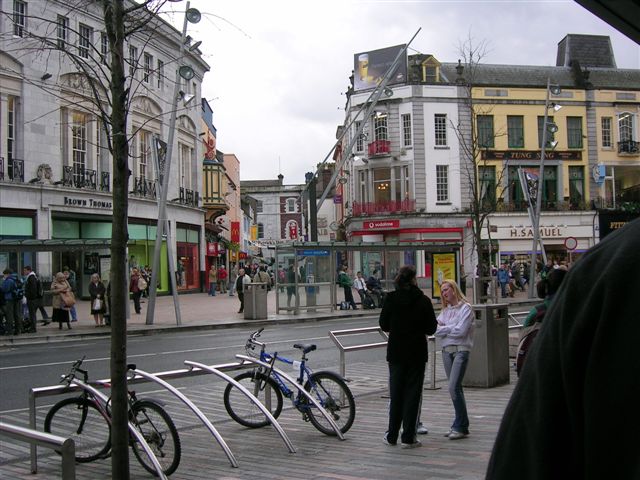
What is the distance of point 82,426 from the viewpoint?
7.19m

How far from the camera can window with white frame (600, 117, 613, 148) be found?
52125mm

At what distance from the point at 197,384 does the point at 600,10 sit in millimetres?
9987

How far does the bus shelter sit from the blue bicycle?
18257 millimetres

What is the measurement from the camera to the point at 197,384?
465 inches

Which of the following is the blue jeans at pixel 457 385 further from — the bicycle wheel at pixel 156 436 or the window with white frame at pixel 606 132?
the window with white frame at pixel 606 132

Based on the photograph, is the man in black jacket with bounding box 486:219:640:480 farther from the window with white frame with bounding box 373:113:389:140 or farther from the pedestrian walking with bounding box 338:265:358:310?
the window with white frame with bounding box 373:113:389:140

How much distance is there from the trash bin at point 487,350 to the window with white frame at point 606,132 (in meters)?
45.7

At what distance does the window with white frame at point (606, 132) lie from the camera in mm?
52125

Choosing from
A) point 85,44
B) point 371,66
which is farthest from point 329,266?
point 371,66

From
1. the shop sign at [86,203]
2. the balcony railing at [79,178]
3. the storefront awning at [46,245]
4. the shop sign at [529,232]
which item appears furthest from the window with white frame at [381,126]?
the storefront awning at [46,245]

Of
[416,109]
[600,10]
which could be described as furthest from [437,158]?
[600,10]

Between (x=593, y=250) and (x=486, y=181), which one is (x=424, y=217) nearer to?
(x=486, y=181)

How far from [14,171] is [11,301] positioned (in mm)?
11004

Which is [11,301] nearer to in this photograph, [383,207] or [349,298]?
[349,298]
